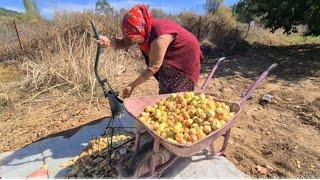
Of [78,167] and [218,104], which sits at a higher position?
[218,104]

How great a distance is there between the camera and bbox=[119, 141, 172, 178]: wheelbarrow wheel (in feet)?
10.6

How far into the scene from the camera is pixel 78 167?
3.78 meters

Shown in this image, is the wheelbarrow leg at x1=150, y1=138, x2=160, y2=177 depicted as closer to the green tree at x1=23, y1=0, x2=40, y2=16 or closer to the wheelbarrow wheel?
the wheelbarrow wheel

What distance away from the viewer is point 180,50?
3672mm

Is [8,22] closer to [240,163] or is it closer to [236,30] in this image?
[236,30]

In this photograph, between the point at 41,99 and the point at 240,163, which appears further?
the point at 41,99

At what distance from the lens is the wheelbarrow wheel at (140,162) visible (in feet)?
10.6

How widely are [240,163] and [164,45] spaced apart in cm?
148

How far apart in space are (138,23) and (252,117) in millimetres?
2465

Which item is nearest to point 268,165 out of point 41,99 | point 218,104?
point 218,104

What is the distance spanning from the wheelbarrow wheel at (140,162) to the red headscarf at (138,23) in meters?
1.00

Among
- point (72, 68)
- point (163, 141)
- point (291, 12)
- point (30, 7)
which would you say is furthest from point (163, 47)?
point (30, 7)

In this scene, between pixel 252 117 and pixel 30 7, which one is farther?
pixel 30 7

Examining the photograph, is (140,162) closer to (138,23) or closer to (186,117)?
(186,117)
